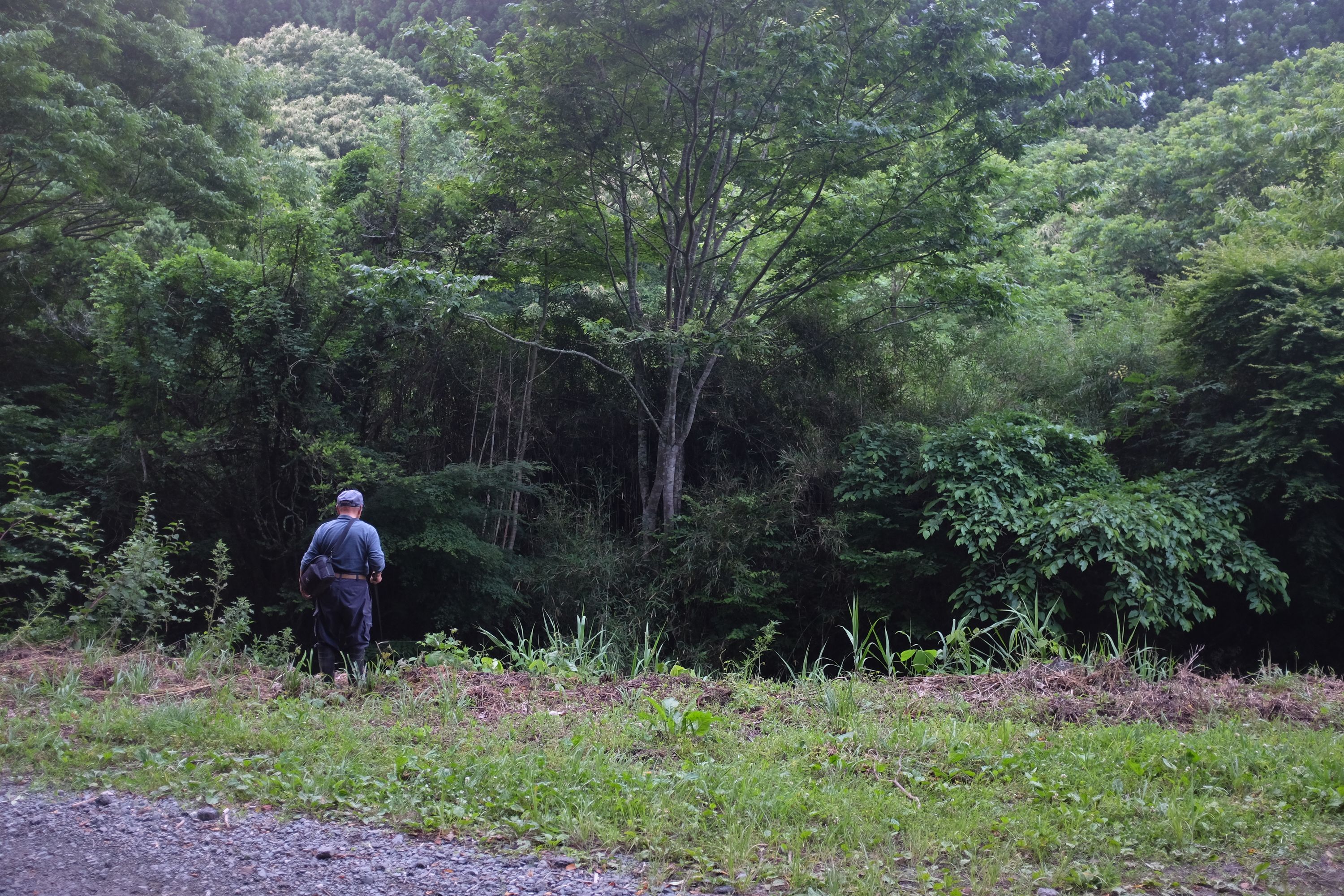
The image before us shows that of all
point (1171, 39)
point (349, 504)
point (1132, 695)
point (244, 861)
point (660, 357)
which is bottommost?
point (244, 861)

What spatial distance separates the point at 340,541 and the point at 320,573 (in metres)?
0.28

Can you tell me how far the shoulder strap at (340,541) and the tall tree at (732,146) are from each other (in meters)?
4.02

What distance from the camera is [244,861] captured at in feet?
10.7

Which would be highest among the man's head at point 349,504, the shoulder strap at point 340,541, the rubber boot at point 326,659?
the man's head at point 349,504

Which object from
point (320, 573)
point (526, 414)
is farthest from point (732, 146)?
point (320, 573)

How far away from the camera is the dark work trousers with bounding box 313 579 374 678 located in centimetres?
645

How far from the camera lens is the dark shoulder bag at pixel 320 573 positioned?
6312mm

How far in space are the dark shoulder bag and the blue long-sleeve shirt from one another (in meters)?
0.02

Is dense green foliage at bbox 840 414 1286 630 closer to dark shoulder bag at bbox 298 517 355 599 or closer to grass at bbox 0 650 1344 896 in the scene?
grass at bbox 0 650 1344 896

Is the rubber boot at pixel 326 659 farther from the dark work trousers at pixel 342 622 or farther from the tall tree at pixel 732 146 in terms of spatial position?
the tall tree at pixel 732 146

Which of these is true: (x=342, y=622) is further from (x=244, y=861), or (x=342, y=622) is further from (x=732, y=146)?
(x=732, y=146)

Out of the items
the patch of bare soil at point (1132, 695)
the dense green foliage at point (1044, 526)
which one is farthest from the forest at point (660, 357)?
the patch of bare soil at point (1132, 695)

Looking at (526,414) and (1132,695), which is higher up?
(526,414)

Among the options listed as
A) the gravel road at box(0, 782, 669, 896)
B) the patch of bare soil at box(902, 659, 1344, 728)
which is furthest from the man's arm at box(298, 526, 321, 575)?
the patch of bare soil at box(902, 659, 1344, 728)
